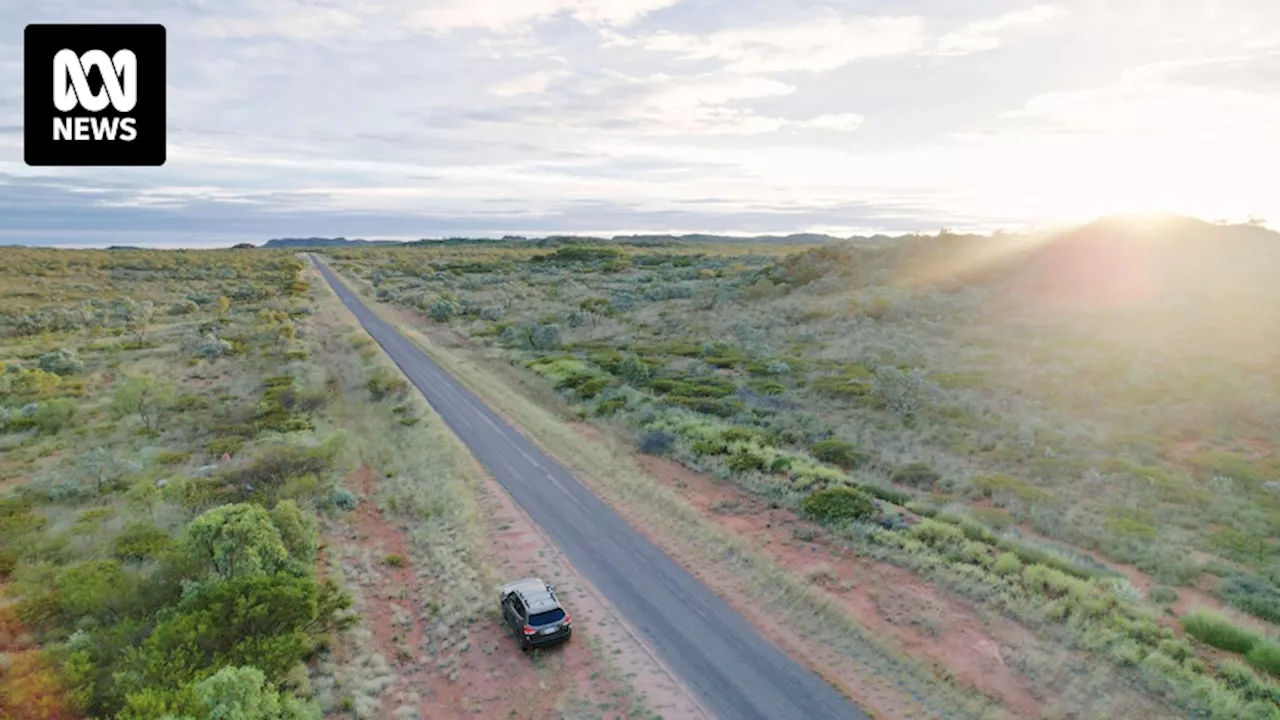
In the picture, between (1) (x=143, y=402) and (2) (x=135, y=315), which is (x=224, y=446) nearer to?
(1) (x=143, y=402)

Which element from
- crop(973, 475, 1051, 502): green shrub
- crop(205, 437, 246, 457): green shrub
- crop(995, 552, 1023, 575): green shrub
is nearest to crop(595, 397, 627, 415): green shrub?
crop(205, 437, 246, 457): green shrub

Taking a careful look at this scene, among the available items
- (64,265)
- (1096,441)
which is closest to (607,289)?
(1096,441)

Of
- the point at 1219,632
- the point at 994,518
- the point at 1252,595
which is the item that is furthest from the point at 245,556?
the point at 1252,595

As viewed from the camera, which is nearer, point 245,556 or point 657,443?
point 245,556

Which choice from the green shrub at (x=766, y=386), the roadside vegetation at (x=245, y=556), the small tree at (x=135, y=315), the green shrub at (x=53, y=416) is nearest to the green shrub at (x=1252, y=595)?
the roadside vegetation at (x=245, y=556)

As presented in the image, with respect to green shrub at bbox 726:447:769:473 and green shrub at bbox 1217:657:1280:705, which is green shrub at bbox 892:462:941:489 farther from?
green shrub at bbox 1217:657:1280:705

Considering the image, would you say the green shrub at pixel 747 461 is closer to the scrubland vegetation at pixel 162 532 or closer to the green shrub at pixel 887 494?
the green shrub at pixel 887 494
